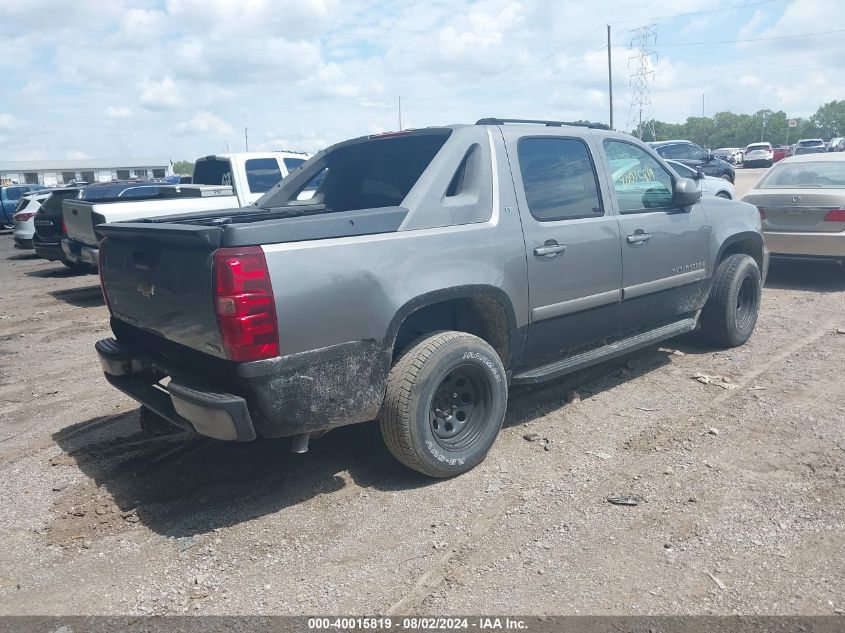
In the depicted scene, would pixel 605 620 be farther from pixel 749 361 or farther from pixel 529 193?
pixel 749 361

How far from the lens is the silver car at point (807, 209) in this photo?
844 centimetres

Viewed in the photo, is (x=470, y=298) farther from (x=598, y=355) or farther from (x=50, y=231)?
(x=50, y=231)

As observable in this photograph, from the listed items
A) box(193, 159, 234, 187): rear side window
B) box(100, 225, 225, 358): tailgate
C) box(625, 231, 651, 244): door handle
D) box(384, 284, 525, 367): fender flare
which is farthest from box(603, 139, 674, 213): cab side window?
box(193, 159, 234, 187): rear side window

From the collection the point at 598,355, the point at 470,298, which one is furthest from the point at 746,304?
the point at 470,298

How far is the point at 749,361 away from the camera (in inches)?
233

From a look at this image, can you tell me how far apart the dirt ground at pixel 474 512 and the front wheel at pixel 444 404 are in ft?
0.61

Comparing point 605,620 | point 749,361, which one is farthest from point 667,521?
point 749,361

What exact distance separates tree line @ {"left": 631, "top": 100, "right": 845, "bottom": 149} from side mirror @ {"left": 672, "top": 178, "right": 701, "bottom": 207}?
116 metres

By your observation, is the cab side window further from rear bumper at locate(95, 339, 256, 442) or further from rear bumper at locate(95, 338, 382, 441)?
rear bumper at locate(95, 339, 256, 442)

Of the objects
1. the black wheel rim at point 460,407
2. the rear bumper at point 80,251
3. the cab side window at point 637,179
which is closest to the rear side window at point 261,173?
the rear bumper at point 80,251

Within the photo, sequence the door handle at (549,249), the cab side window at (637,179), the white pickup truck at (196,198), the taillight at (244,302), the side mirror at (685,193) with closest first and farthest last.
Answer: the taillight at (244,302) < the door handle at (549,249) < the cab side window at (637,179) < the side mirror at (685,193) < the white pickup truck at (196,198)

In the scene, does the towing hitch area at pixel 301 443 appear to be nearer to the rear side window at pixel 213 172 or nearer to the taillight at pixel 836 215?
the taillight at pixel 836 215

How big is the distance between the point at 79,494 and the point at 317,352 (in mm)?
1767

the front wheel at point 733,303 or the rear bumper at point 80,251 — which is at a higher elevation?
the rear bumper at point 80,251
